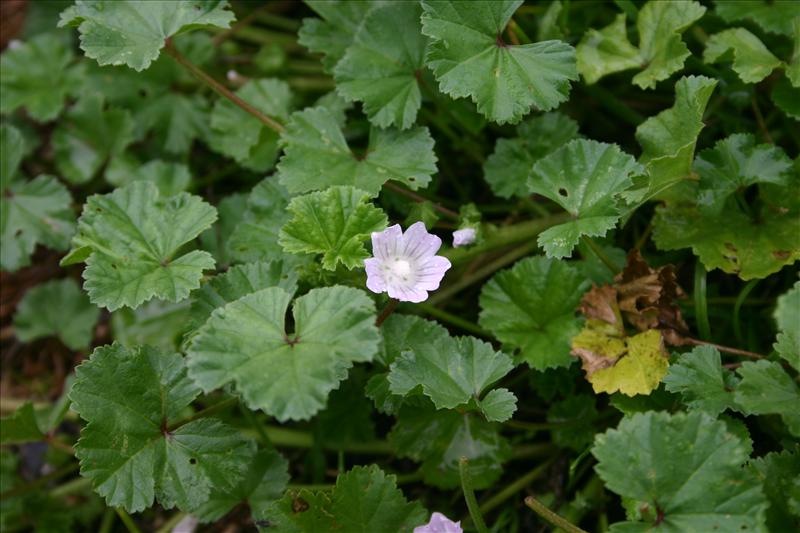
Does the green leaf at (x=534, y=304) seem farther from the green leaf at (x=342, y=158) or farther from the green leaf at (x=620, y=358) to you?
the green leaf at (x=342, y=158)

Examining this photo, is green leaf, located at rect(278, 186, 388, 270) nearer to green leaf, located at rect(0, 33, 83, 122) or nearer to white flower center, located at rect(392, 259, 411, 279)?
white flower center, located at rect(392, 259, 411, 279)

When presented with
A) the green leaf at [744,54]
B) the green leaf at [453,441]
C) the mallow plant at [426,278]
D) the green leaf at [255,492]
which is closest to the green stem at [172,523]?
the mallow plant at [426,278]

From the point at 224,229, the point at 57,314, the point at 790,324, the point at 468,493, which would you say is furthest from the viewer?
the point at 57,314

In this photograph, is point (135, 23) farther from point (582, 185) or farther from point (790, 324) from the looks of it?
point (790, 324)

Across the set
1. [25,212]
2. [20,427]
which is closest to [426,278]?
[20,427]

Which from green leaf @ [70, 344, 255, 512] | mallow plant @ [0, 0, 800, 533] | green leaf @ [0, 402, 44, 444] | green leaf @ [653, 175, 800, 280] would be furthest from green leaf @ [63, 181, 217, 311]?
green leaf @ [653, 175, 800, 280]
